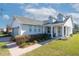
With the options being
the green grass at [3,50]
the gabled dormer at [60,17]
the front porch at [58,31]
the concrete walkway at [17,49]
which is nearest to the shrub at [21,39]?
the concrete walkway at [17,49]

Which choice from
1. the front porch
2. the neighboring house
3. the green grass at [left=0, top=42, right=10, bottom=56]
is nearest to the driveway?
the green grass at [left=0, top=42, right=10, bottom=56]

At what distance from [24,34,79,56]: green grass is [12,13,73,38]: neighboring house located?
178mm

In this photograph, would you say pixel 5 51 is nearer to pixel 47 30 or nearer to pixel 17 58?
pixel 17 58

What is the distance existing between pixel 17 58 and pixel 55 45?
0.93 metres

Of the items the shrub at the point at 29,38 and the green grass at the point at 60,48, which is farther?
the shrub at the point at 29,38

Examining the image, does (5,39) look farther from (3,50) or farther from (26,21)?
(26,21)

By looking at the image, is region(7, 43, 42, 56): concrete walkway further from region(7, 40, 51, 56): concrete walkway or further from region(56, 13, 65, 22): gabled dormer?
region(56, 13, 65, 22): gabled dormer

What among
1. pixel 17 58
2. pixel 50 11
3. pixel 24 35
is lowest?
pixel 17 58

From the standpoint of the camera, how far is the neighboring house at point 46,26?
255 inches

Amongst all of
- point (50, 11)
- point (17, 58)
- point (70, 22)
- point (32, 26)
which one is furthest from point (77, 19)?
point (17, 58)

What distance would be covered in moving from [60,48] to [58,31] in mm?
438

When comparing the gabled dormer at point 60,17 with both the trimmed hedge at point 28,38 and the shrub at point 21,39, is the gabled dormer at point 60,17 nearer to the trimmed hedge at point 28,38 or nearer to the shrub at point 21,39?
the trimmed hedge at point 28,38

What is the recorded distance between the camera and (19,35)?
21.3 ft

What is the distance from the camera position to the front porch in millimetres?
6566
